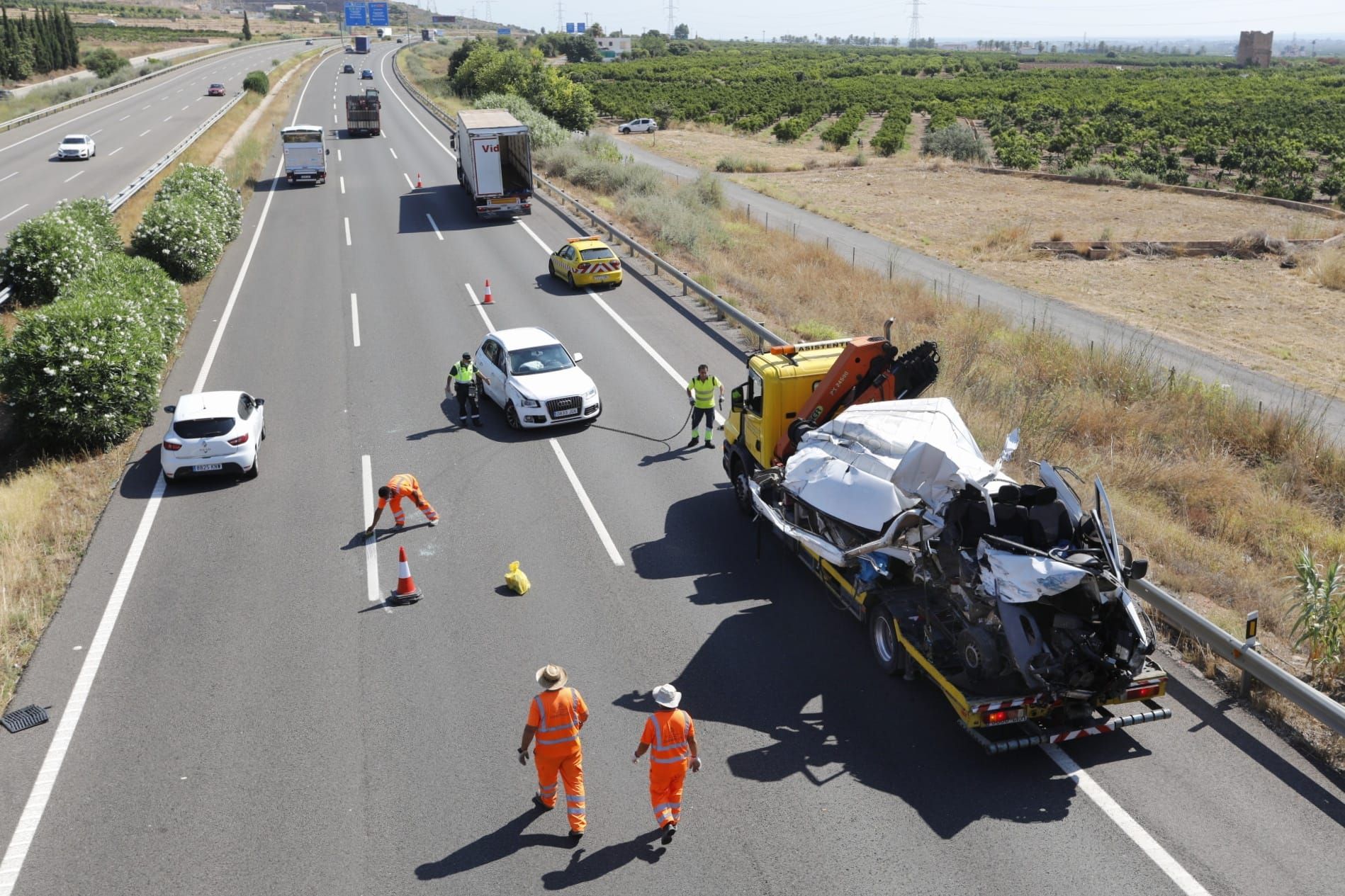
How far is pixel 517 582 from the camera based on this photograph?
12.7m

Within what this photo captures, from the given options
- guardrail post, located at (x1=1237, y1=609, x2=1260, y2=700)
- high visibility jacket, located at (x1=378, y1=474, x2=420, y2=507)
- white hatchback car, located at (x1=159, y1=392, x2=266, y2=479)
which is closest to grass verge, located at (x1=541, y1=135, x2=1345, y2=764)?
guardrail post, located at (x1=1237, y1=609, x2=1260, y2=700)

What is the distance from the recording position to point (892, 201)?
53.1 meters

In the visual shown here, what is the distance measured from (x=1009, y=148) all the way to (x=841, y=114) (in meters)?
30.2

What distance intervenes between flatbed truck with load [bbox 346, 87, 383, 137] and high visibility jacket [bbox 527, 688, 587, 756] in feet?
188

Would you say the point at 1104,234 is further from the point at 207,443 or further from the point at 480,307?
the point at 207,443

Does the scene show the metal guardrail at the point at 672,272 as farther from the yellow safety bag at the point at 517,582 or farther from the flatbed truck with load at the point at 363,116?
the flatbed truck with load at the point at 363,116

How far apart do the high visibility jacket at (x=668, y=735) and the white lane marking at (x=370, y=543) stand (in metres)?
5.46

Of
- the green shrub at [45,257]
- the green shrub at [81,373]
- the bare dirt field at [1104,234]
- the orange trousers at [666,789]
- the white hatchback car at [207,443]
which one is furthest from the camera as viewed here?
the bare dirt field at [1104,234]

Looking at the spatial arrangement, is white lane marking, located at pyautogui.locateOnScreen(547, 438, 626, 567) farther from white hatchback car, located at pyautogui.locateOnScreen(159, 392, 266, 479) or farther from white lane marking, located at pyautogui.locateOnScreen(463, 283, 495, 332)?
white lane marking, located at pyautogui.locateOnScreen(463, 283, 495, 332)

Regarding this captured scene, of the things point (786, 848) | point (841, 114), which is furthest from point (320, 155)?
point (841, 114)

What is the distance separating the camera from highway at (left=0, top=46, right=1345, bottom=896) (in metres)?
8.20

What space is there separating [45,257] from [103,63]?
3299 inches

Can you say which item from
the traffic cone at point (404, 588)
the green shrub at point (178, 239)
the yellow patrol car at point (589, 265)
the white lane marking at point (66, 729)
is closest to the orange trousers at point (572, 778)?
the white lane marking at point (66, 729)

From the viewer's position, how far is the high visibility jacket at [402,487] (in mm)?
14211
